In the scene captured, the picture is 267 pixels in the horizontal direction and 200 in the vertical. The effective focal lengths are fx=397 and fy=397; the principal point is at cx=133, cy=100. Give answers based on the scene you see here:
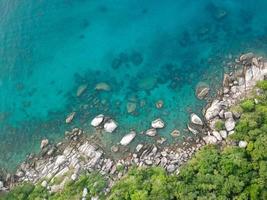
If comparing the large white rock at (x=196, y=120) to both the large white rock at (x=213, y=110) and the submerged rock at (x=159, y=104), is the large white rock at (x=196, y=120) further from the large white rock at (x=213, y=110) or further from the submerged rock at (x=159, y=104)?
the submerged rock at (x=159, y=104)

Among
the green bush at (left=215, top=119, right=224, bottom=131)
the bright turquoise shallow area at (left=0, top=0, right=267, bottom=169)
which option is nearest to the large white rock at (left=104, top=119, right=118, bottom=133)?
the bright turquoise shallow area at (left=0, top=0, right=267, bottom=169)

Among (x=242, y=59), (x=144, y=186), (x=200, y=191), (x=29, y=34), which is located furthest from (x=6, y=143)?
(x=242, y=59)

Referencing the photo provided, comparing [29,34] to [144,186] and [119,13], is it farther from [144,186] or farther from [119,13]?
[144,186]

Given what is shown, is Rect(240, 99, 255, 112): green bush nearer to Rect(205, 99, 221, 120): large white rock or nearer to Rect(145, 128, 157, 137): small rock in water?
Rect(205, 99, 221, 120): large white rock

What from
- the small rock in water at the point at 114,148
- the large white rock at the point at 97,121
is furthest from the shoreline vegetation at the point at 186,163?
the small rock in water at the point at 114,148

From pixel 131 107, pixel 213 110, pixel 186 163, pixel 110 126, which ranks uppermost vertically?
pixel 131 107

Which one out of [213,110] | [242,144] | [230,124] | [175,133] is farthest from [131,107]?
[242,144]

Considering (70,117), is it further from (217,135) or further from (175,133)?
(217,135)
